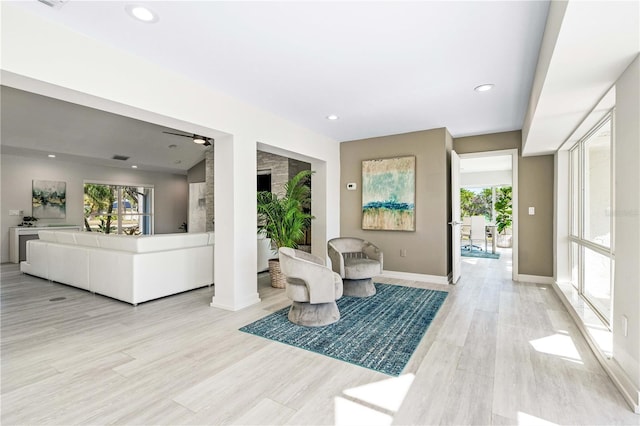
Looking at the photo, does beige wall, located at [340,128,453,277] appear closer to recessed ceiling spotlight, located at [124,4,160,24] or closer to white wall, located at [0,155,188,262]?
recessed ceiling spotlight, located at [124,4,160,24]

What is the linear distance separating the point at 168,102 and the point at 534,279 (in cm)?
570

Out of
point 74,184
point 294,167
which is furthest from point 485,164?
point 74,184

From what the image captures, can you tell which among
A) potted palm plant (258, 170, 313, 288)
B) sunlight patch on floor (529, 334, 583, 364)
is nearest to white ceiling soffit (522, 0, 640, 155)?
sunlight patch on floor (529, 334, 583, 364)

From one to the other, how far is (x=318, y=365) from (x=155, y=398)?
1.08m

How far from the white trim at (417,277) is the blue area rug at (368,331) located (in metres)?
0.82

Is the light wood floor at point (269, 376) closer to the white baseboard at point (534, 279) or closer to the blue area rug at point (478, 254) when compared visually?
the white baseboard at point (534, 279)

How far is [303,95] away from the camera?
346 centimetres

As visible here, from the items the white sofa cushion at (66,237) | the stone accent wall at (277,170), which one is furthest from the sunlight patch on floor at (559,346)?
the white sofa cushion at (66,237)

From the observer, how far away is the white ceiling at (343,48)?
200 cm

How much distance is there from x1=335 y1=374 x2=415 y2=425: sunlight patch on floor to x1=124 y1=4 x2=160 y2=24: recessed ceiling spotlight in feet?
9.24

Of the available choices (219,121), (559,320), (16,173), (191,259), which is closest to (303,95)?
(219,121)

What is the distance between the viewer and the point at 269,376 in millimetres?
2092

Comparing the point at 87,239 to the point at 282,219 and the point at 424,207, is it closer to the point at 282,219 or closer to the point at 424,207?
the point at 282,219

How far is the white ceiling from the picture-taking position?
6.55 ft
